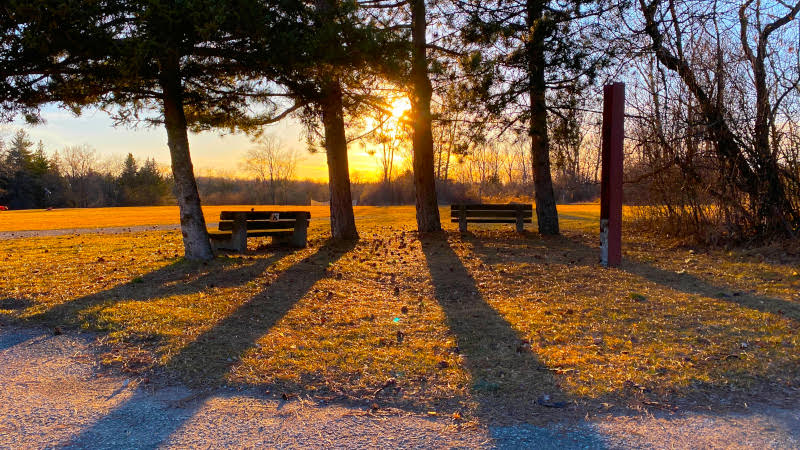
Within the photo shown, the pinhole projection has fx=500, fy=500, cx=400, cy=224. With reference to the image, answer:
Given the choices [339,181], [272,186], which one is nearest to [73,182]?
[272,186]

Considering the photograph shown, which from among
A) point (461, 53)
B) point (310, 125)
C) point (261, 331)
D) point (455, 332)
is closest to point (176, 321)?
Result: point (261, 331)

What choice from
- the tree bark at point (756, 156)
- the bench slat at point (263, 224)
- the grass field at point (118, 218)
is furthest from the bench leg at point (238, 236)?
the grass field at point (118, 218)

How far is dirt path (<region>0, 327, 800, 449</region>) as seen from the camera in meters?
2.67

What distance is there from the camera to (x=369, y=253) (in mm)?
10234

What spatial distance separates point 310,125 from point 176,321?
6863 millimetres

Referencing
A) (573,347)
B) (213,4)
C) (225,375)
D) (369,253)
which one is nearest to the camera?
(225,375)

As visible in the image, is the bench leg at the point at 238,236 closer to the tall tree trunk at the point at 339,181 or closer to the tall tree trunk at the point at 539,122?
the tall tree trunk at the point at 339,181

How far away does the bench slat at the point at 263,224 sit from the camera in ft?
31.6

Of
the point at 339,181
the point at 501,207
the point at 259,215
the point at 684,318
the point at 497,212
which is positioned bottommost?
the point at 684,318

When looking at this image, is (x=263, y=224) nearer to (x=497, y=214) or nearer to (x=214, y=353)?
(x=214, y=353)

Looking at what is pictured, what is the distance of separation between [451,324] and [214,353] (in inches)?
89.0

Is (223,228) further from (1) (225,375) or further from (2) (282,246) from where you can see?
(1) (225,375)

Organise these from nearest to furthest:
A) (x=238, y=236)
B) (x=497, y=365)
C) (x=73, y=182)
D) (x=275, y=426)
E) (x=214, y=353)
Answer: (x=275, y=426), (x=497, y=365), (x=214, y=353), (x=238, y=236), (x=73, y=182)

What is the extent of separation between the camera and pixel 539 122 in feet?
36.8
